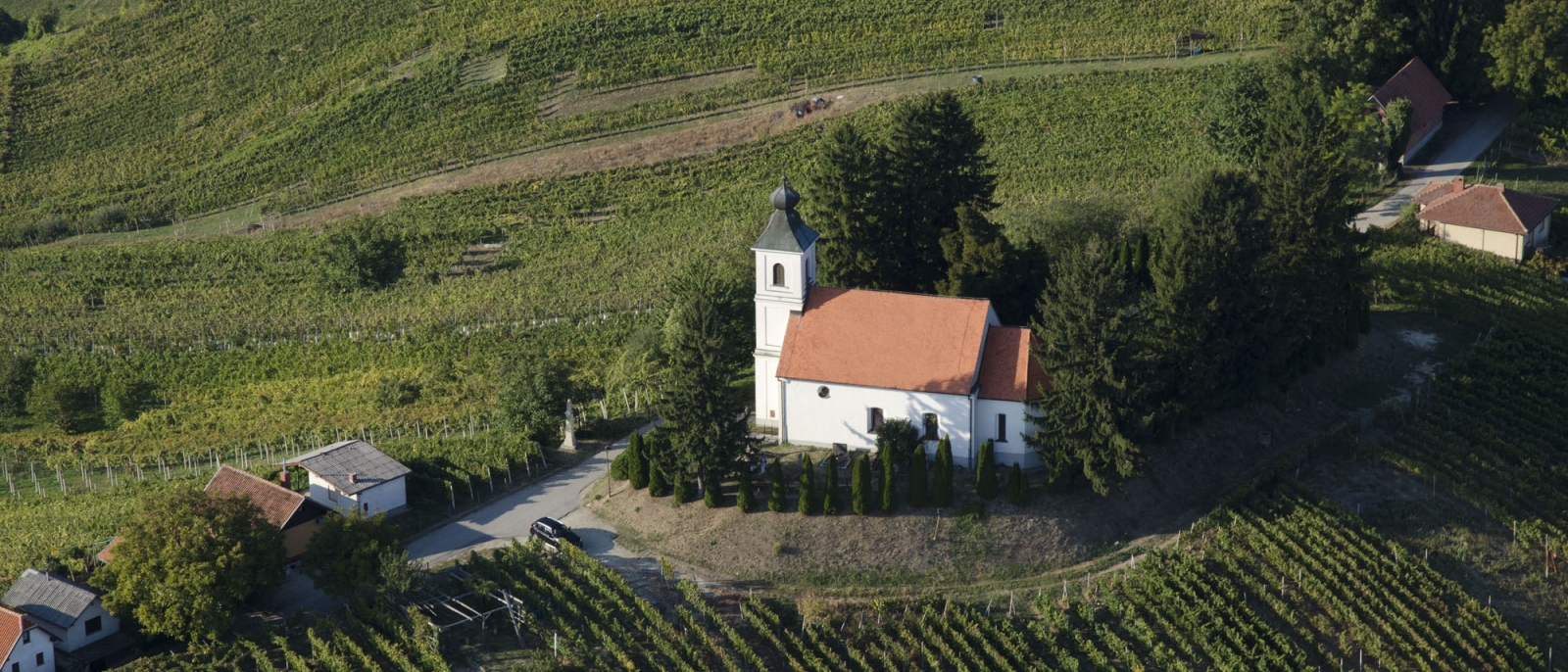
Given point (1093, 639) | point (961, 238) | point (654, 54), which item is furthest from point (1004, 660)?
point (654, 54)

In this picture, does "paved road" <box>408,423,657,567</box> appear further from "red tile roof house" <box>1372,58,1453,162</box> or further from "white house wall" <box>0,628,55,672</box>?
"red tile roof house" <box>1372,58,1453,162</box>

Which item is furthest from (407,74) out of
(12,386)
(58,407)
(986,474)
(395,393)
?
(986,474)

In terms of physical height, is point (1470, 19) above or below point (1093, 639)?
above

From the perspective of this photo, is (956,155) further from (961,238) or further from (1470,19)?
(1470,19)

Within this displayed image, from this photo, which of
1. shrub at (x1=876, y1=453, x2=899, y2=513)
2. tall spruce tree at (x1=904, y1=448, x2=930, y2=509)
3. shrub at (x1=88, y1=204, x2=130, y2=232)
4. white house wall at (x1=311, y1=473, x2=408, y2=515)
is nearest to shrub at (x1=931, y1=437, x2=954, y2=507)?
tall spruce tree at (x1=904, y1=448, x2=930, y2=509)

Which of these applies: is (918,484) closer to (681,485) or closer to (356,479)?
(681,485)

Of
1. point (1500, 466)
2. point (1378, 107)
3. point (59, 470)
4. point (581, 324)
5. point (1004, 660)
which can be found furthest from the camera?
point (1378, 107)
